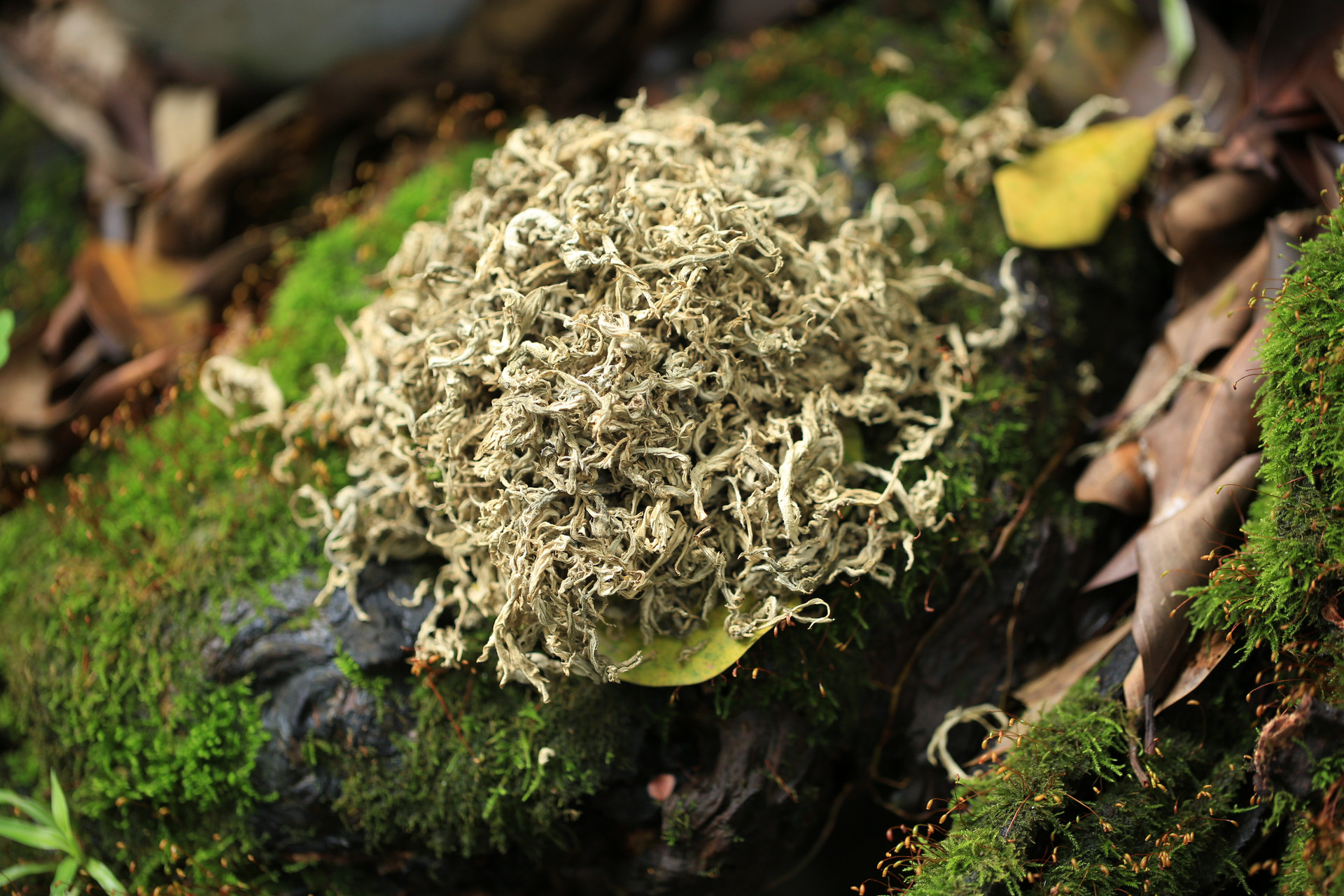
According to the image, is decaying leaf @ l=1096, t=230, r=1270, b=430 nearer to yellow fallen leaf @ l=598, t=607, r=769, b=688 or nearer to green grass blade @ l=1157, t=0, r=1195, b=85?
green grass blade @ l=1157, t=0, r=1195, b=85

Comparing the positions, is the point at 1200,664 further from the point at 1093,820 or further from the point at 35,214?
the point at 35,214

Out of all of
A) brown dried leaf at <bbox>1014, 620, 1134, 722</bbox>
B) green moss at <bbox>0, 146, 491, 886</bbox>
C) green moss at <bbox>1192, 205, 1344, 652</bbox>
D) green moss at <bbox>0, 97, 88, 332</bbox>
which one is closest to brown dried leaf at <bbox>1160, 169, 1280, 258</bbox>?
green moss at <bbox>1192, 205, 1344, 652</bbox>

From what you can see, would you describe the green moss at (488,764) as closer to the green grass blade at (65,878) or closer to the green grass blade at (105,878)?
the green grass blade at (105,878)

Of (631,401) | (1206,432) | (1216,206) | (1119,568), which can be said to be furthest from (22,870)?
(1216,206)

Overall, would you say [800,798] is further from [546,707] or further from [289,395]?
[289,395]

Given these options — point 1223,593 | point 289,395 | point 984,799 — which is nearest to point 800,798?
point 984,799
